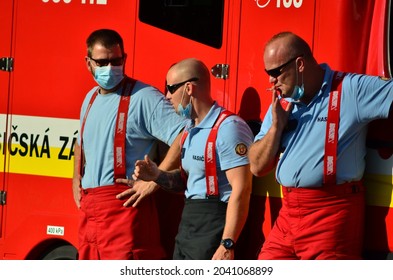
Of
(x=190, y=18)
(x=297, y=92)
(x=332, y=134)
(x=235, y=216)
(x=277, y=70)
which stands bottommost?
(x=235, y=216)

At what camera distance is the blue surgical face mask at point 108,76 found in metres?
7.13

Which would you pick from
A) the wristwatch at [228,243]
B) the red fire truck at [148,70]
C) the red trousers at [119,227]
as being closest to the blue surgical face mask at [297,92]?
the red fire truck at [148,70]

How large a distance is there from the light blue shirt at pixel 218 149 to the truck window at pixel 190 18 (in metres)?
0.56

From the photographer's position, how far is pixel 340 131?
243 inches

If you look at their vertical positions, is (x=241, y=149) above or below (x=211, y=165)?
above

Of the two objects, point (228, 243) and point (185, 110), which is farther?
point (185, 110)

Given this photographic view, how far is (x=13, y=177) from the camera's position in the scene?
26.3 feet

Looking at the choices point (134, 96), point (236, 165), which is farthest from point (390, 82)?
point (134, 96)

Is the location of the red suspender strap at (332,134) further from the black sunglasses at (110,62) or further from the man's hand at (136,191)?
the black sunglasses at (110,62)

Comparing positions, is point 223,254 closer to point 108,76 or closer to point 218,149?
point 218,149

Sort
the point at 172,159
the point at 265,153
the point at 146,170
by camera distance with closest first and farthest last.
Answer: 1. the point at 265,153
2. the point at 146,170
3. the point at 172,159

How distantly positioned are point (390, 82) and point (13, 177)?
3154 mm

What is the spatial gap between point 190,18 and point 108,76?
66 cm

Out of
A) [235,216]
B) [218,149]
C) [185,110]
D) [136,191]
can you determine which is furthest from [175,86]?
[235,216]
